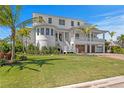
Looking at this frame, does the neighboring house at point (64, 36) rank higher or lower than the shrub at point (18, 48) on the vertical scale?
higher

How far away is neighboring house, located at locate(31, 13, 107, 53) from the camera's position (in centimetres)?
2709

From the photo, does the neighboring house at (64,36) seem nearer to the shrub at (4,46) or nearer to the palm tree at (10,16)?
the shrub at (4,46)

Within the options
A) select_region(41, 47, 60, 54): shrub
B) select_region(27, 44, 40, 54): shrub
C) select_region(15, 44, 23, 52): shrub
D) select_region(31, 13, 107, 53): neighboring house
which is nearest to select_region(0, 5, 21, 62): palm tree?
select_region(15, 44, 23, 52): shrub

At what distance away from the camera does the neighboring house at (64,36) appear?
27.1m

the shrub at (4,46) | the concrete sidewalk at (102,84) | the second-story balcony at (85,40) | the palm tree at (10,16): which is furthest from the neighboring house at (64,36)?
the concrete sidewalk at (102,84)

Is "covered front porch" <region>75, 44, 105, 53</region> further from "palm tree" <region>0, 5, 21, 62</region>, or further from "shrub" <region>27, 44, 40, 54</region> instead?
"palm tree" <region>0, 5, 21, 62</region>

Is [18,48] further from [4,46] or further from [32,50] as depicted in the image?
[4,46]

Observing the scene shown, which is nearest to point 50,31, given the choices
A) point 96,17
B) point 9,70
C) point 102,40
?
point 102,40

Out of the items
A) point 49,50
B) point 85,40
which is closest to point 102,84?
point 49,50
